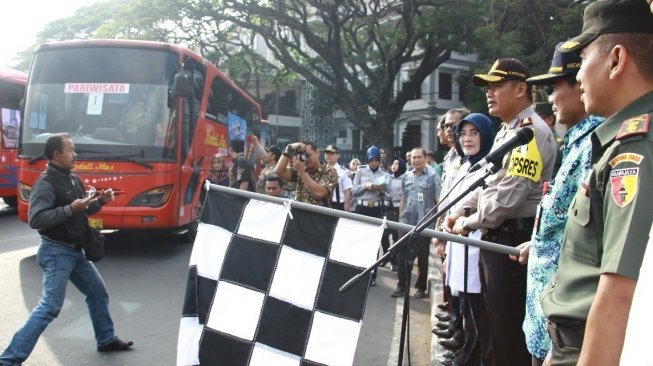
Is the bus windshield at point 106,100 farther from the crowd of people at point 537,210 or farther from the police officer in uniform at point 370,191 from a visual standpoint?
the crowd of people at point 537,210

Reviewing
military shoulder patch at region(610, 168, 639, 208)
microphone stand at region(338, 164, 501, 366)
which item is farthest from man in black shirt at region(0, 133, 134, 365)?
military shoulder patch at region(610, 168, 639, 208)

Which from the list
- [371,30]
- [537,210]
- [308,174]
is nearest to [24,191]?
[308,174]

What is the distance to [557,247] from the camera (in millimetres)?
1969

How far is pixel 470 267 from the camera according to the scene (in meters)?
3.40

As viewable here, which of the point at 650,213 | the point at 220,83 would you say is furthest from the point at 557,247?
the point at 220,83

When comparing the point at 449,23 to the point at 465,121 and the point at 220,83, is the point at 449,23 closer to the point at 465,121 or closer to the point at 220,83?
the point at 220,83

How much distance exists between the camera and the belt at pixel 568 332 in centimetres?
153

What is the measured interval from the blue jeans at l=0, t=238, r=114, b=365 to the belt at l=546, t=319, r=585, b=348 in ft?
10.7

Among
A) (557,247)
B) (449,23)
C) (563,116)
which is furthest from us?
(449,23)

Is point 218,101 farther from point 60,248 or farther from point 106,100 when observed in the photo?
point 60,248

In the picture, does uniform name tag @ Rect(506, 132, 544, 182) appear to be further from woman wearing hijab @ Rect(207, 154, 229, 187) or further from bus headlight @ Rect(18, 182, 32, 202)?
bus headlight @ Rect(18, 182, 32, 202)

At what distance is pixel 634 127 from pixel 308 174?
4026 millimetres

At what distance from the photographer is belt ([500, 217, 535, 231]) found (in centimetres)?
295

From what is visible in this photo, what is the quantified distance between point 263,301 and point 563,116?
1704 mm
